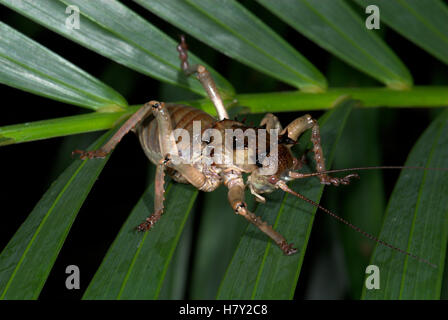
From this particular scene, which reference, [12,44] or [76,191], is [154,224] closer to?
[76,191]

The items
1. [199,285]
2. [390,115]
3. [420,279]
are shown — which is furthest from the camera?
[390,115]

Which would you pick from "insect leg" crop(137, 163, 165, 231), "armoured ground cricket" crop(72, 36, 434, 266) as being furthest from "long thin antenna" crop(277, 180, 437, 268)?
"insect leg" crop(137, 163, 165, 231)

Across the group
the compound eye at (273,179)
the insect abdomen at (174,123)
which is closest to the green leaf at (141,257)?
the compound eye at (273,179)

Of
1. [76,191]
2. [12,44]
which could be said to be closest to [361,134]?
[76,191]

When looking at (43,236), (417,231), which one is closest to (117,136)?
(43,236)

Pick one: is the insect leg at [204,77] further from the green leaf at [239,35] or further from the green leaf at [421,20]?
the green leaf at [421,20]

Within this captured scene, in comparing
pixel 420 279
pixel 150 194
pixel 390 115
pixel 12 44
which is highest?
pixel 390 115

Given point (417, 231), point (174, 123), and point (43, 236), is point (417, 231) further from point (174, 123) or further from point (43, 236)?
point (43, 236)

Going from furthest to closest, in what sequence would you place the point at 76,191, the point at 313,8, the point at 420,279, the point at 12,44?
1. the point at 313,8
2. the point at 12,44
3. the point at 76,191
4. the point at 420,279
